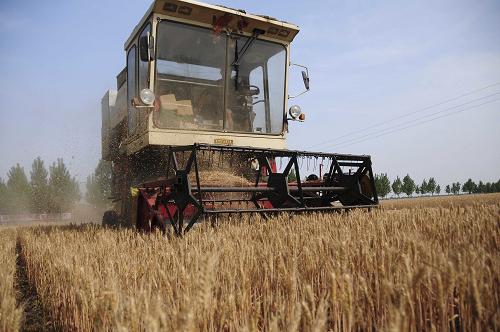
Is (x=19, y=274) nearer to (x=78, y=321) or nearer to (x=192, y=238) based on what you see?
(x=192, y=238)

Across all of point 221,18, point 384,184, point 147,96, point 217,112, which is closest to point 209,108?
point 217,112

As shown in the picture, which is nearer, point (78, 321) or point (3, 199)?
point (78, 321)

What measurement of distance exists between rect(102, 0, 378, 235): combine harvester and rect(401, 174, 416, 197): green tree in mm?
74547


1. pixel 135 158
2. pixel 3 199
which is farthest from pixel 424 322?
pixel 3 199

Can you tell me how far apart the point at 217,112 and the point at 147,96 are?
3.32ft

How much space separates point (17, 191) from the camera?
4266 centimetres

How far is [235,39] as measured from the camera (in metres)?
5.05

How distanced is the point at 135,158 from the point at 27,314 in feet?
11.7

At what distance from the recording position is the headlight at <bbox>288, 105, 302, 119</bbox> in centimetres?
549

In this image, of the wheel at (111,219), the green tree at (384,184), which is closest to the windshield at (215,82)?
the wheel at (111,219)

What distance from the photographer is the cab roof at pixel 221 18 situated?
4.52 meters

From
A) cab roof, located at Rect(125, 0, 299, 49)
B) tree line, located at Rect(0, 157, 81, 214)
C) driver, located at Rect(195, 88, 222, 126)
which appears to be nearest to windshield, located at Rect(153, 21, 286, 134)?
driver, located at Rect(195, 88, 222, 126)

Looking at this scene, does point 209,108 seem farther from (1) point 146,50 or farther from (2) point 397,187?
(2) point 397,187

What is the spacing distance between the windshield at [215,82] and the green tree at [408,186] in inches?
2931
